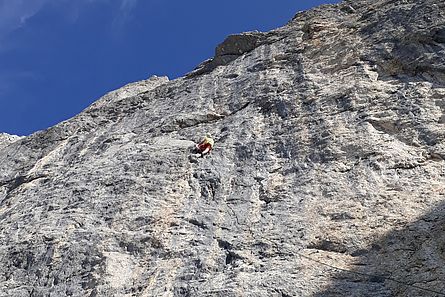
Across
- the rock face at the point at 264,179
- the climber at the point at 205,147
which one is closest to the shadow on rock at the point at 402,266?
the rock face at the point at 264,179

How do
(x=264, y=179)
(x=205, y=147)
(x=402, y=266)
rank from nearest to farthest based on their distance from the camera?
(x=402, y=266) → (x=264, y=179) → (x=205, y=147)

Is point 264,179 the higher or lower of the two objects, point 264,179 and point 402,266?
the higher

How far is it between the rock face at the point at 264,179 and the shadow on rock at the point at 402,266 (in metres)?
0.03

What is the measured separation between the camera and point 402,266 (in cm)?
970

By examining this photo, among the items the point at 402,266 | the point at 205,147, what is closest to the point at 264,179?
the point at 205,147

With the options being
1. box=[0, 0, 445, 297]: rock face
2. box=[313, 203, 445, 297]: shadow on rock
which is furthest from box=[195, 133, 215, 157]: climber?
box=[313, 203, 445, 297]: shadow on rock

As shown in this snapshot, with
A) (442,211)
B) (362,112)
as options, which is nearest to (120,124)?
(362,112)

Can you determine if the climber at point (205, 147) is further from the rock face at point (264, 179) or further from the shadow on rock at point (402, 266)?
the shadow on rock at point (402, 266)

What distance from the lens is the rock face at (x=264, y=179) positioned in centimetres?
1042

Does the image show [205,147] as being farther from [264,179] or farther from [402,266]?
[402,266]

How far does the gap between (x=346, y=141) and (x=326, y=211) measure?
212 centimetres

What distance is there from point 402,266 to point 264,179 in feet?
12.5

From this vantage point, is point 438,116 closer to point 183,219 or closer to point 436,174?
point 436,174

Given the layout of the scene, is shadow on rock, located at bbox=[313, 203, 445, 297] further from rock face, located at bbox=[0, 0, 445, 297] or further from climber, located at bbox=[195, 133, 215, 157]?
climber, located at bbox=[195, 133, 215, 157]
